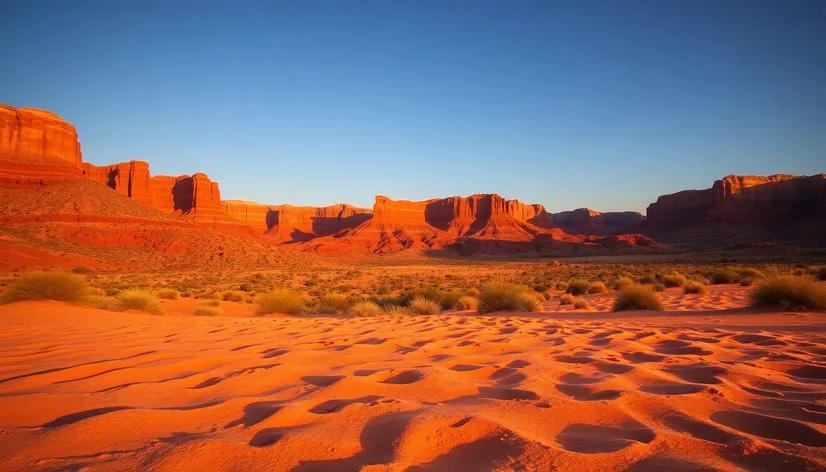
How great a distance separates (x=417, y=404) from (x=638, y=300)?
9296 millimetres

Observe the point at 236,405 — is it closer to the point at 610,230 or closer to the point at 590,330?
the point at 590,330

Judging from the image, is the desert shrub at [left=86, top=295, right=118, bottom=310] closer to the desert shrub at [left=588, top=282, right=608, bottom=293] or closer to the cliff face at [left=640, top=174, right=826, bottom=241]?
the desert shrub at [left=588, top=282, right=608, bottom=293]

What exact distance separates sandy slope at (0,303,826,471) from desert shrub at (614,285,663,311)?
4.56m

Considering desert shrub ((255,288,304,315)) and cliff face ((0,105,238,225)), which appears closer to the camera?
desert shrub ((255,288,304,315))

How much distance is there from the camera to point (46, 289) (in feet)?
32.9

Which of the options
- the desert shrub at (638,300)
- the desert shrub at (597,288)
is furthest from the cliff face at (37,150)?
the desert shrub at (638,300)

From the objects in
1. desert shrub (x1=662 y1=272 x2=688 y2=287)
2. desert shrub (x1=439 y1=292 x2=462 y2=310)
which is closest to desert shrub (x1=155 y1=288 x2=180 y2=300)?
desert shrub (x1=439 y1=292 x2=462 y2=310)

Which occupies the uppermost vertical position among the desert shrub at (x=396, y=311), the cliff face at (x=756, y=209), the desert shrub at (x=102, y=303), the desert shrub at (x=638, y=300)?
the cliff face at (x=756, y=209)

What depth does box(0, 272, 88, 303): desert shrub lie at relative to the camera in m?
9.77

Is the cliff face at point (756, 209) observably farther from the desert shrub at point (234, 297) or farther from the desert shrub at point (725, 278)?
the desert shrub at point (234, 297)

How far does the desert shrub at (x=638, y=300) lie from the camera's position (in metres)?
10.0

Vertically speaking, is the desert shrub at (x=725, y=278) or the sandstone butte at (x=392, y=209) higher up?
the sandstone butte at (x=392, y=209)

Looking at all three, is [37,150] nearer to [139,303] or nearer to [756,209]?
[139,303]

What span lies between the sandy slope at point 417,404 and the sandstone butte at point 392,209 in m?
60.2
